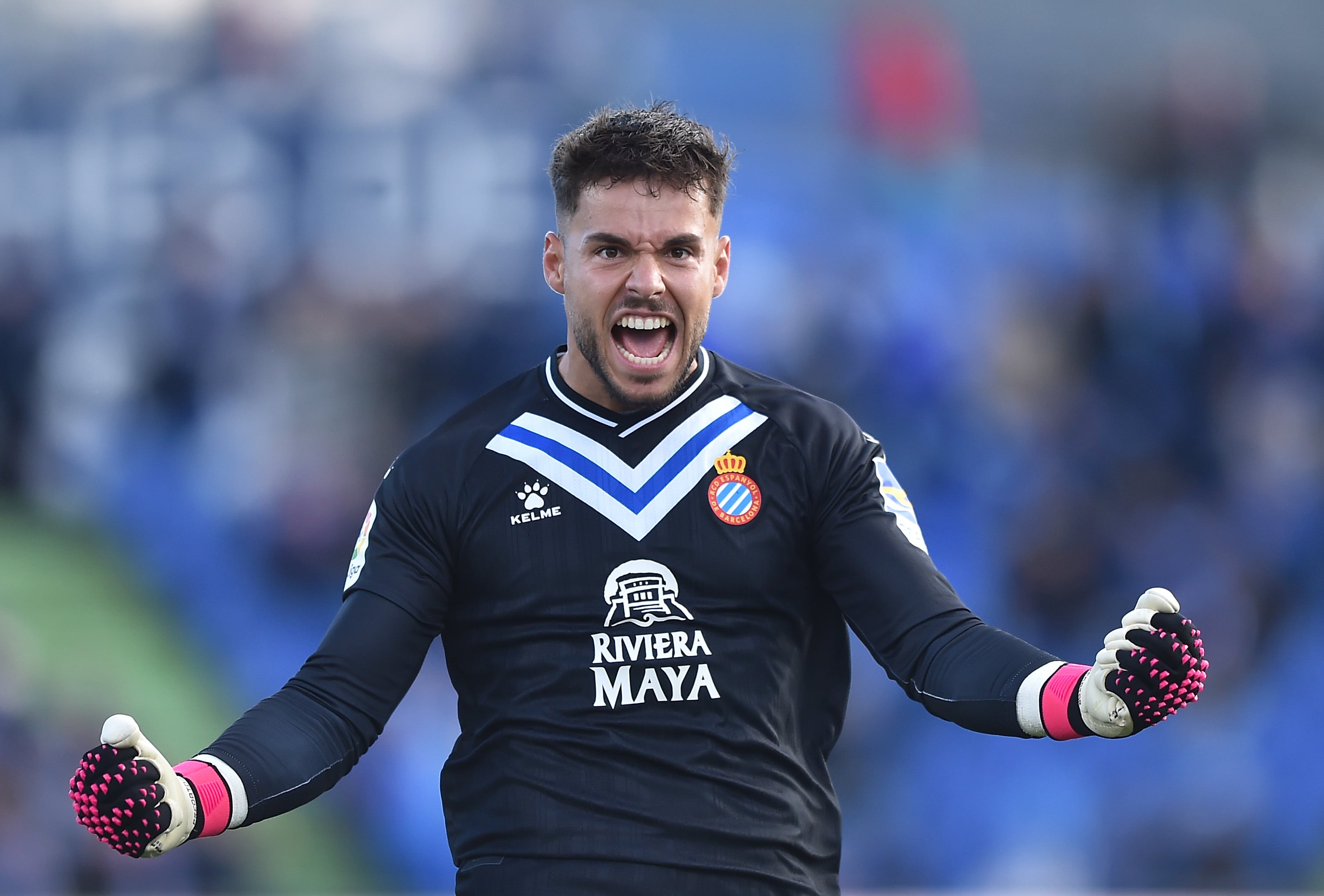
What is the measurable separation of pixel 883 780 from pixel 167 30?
5783 millimetres

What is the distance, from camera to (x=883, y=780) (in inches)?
324

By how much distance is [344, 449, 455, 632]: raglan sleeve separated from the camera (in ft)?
10.4

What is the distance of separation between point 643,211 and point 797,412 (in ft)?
1.80

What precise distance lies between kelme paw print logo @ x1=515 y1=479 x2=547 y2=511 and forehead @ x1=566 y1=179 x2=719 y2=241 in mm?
557

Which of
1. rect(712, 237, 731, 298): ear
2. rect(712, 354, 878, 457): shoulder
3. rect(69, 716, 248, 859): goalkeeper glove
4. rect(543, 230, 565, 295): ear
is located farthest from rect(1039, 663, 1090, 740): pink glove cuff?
rect(69, 716, 248, 859): goalkeeper glove

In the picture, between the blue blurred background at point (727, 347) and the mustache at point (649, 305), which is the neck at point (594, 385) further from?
the blue blurred background at point (727, 347)

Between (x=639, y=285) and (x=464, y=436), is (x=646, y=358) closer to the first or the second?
(x=639, y=285)

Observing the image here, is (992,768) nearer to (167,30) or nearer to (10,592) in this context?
(10,592)

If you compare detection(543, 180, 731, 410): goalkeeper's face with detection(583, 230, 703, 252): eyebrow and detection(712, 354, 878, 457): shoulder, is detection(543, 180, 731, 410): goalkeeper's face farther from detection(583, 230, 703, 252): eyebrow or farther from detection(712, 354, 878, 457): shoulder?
detection(712, 354, 878, 457): shoulder

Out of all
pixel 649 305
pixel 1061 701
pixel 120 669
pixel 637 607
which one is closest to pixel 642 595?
pixel 637 607

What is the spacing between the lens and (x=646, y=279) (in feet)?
10.5

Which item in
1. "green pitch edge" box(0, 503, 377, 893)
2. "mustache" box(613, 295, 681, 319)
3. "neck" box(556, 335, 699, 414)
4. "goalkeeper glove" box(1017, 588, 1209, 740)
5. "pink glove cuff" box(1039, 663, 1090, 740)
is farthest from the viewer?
"green pitch edge" box(0, 503, 377, 893)

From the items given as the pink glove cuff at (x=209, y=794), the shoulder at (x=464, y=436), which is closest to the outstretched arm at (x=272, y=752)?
the pink glove cuff at (x=209, y=794)

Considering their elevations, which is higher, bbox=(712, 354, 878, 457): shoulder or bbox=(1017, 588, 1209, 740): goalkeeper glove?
bbox=(712, 354, 878, 457): shoulder
